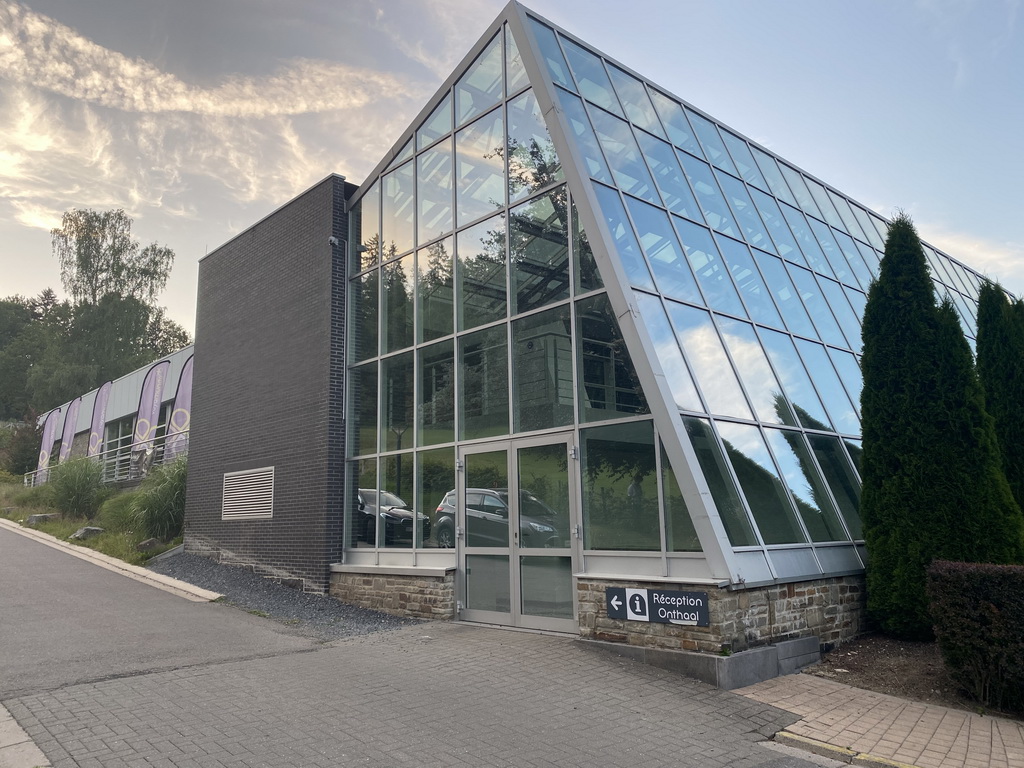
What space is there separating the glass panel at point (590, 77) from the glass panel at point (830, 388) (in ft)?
15.1

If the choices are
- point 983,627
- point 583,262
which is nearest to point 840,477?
point 983,627

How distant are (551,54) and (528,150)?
1.58m

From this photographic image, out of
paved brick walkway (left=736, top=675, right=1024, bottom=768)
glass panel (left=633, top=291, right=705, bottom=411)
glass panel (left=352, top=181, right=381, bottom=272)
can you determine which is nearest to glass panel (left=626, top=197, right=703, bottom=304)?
glass panel (left=633, top=291, right=705, bottom=411)

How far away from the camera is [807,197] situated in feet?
50.7

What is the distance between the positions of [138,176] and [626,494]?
15871mm

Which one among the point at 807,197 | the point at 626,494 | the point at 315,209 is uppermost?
the point at 807,197

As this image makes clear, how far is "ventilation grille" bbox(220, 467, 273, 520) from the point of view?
514 inches

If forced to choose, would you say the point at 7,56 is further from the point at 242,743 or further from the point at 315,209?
the point at 242,743

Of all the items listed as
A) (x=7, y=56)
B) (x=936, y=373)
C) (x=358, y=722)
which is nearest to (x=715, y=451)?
(x=936, y=373)

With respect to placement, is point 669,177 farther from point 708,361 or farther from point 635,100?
point 708,361

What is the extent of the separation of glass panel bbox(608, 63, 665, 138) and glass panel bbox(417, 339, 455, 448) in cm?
458

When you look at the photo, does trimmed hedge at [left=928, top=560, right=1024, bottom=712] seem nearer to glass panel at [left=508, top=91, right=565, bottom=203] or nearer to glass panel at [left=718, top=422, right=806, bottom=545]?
glass panel at [left=718, top=422, right=806, bottom=545]

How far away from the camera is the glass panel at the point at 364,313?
12141 millimetres

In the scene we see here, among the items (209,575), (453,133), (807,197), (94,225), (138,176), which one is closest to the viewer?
(453,133)
